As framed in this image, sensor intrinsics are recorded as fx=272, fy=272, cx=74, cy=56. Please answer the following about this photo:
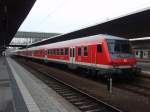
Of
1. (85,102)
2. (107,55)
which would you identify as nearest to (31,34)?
(107,55)

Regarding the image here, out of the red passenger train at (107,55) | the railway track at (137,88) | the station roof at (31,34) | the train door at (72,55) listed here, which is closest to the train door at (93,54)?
the red passenger train at (107,55)

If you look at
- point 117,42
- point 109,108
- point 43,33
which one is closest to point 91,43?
point 117,42

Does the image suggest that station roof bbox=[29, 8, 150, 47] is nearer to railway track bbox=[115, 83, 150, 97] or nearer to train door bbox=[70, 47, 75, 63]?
train door bbox=[70, 47, 75, 63]

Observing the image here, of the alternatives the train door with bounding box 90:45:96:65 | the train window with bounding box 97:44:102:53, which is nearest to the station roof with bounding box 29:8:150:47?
the train door with bounding box 90:45:96:65

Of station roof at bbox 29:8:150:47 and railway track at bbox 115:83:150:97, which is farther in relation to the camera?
station roof at bbox 29:8:150:47

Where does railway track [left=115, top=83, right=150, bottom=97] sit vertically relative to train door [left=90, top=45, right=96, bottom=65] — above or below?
below

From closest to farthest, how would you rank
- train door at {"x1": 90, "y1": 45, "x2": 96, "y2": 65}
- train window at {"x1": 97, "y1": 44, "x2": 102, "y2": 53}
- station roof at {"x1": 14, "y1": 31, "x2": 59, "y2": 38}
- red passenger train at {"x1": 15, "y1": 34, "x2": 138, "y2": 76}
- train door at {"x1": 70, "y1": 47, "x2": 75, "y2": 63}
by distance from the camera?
1. red passenger train at {"x1": 15, "y1": 34, "x2": 138, "y2": 76}
2. train window at {"x1": 97, "y1": 44, "x2": 102, "y2": 53}
3. train door at {"x1": 90, "y1": 45, "x2": 96, "y2": 65}
4. train door at {"x1": 70, "y1": 47, "x2": 75, "y2": 63}
5. station roof at {"x1": 14, "y1": 31, "x2": 59, "y2": 38}

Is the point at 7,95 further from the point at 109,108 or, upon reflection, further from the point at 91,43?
the point at 91,43

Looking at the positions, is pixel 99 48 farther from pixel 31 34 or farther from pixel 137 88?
pixel 31 34

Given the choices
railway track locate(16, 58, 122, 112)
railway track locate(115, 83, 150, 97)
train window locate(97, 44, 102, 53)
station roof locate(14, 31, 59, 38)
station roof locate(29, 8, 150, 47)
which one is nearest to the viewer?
railway track locate(16, 58, 122, 112)

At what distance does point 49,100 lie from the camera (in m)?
11.0

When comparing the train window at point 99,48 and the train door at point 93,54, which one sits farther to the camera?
the train door at point 93,54

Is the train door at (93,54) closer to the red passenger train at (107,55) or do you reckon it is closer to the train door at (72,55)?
the red passenger train at (107,55)

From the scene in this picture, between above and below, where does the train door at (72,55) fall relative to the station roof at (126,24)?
below
